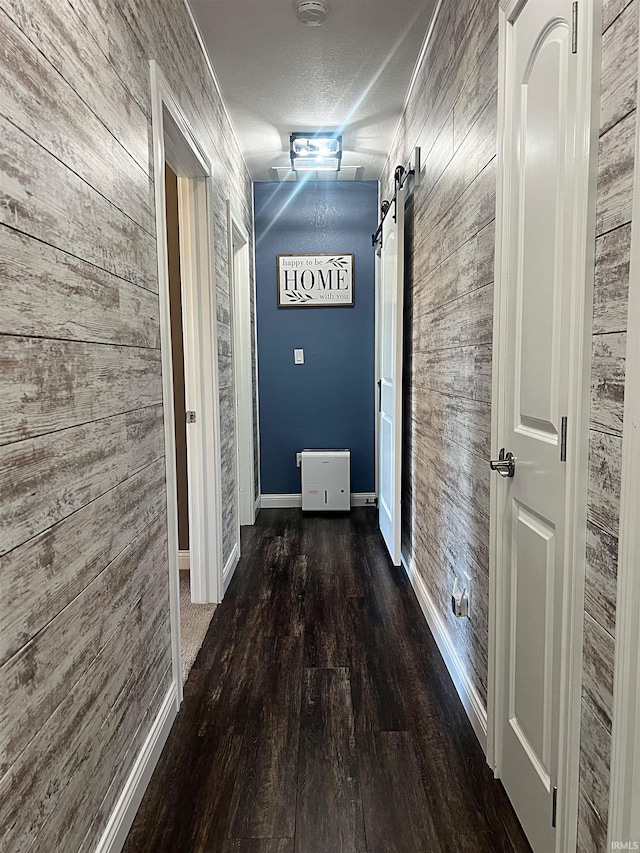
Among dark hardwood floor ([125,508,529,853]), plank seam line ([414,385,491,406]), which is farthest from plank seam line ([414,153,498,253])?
dark hardwood floor ([125,508,529,853])

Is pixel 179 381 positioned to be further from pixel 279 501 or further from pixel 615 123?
pixel 615 123

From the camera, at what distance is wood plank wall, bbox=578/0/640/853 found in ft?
3.01

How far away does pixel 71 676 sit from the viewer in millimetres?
1147

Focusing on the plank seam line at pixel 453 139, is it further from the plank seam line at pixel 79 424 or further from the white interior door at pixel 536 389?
the plank seam line at pixel 79 424

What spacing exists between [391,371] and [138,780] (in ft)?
8.12

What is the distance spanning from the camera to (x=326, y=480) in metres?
4.44

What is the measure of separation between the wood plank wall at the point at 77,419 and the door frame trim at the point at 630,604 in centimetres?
99

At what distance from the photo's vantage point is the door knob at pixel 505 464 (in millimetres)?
1481

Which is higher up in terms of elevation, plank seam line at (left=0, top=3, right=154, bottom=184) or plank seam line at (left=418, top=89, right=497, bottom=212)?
plank seam line at (left=418, top=89, right=497, bottom=212)

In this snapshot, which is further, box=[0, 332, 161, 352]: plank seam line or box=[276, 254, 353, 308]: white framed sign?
box=[276, 254, 353, 308]: white framed sign

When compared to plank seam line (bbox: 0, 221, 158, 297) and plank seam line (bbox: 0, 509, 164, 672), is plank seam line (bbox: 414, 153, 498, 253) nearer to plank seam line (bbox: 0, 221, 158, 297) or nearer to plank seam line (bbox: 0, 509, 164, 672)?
plank seam line (bbox: 0, 221, 158, 297)

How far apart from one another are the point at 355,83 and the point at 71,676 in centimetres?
296

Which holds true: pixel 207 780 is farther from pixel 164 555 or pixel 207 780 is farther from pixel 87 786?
pixel 164 555

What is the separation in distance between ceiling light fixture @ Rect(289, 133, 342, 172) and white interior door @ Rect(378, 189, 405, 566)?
607mm
